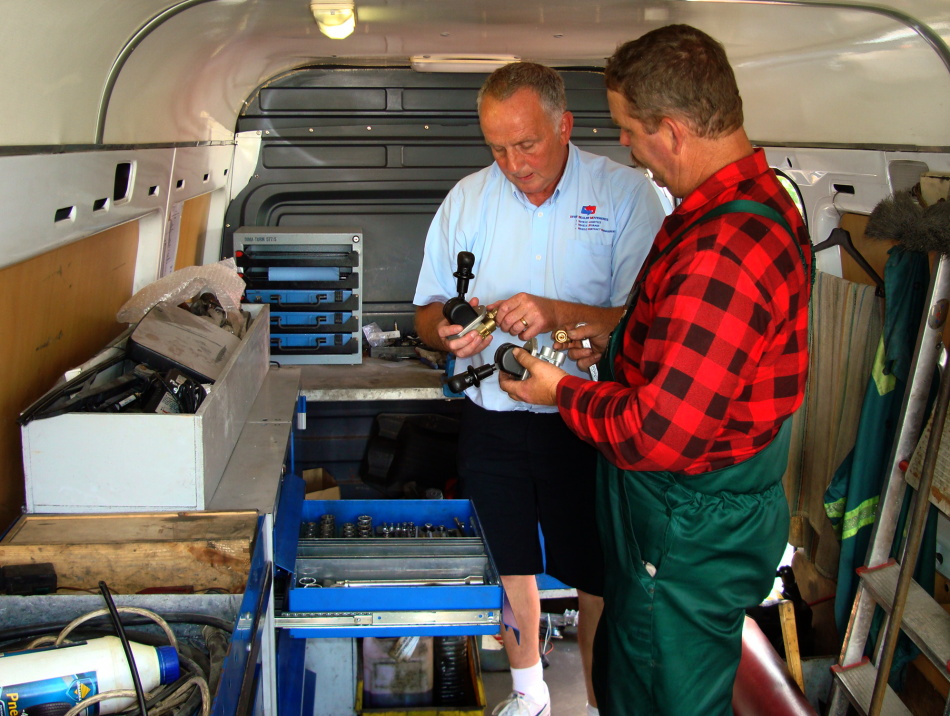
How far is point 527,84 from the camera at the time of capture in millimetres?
2354

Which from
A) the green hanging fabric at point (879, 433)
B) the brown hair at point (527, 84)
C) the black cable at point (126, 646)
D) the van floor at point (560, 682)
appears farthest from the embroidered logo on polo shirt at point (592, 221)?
the van floor at point (560, 682)

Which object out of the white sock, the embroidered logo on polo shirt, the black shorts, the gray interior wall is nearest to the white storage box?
the black shorts

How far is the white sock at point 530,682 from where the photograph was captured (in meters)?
2.78

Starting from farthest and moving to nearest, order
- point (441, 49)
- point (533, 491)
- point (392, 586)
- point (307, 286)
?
1. point (307, 286)
2. point (441, 49)
3. point (533, 491)
4. point (392, 586)

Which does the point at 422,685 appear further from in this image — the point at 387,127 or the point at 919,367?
the point at 387,127

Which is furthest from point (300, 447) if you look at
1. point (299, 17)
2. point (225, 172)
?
point (299, 17)

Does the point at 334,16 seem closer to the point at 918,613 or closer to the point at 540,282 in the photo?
the point at 540,282

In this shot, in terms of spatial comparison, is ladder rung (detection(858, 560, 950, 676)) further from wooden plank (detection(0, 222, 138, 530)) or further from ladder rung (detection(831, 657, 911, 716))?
wooden plank (detection(0, 222, 138, 530))

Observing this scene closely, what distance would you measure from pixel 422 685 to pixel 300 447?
1.58 metres

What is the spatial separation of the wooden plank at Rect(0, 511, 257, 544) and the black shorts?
100cm

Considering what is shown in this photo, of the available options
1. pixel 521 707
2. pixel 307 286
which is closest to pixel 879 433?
pixel 521 707

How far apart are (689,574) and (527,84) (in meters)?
1.41

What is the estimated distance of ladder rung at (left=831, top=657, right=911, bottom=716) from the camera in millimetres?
2406

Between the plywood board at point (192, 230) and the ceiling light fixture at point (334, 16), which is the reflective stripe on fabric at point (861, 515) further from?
the plywood board at point (192, 230)
